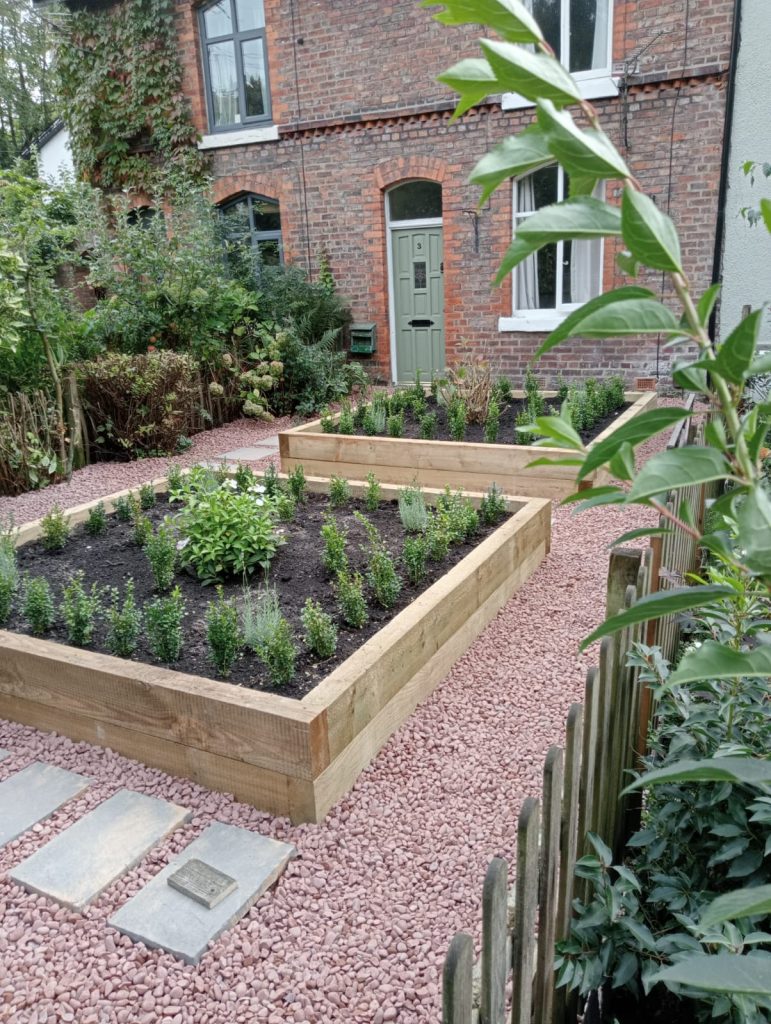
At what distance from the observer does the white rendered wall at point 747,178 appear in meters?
8.66

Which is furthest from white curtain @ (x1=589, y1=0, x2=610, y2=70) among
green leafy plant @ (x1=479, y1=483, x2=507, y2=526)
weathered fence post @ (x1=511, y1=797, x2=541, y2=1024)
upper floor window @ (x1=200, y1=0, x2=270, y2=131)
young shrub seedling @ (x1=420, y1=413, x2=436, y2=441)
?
weathered fence post @ (x1=511, y1=797, x2=541, y2=1024)

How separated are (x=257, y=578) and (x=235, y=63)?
406 inches

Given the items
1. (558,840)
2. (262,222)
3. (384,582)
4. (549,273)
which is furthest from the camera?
(262,222)

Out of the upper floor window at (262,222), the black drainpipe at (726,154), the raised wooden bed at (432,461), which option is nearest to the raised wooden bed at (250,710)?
the raised wooden bed at (432,461)

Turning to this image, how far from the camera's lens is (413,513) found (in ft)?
15.8

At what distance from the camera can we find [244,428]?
379 inches

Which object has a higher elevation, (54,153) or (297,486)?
(54,153)

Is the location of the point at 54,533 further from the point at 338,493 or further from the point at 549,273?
the point at 549,273

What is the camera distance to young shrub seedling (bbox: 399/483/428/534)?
15.8ft

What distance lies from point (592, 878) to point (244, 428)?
27.4ft

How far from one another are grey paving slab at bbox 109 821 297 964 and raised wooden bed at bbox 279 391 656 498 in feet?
12.6

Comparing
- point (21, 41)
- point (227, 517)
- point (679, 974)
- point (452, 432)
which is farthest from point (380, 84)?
point (21, 41)

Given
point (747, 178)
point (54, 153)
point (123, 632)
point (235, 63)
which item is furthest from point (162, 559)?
point (54, 153)

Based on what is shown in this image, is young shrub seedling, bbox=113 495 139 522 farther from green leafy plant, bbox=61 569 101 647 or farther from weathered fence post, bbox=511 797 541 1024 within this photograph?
weathered fence post, bbox=511 797 541 1024
